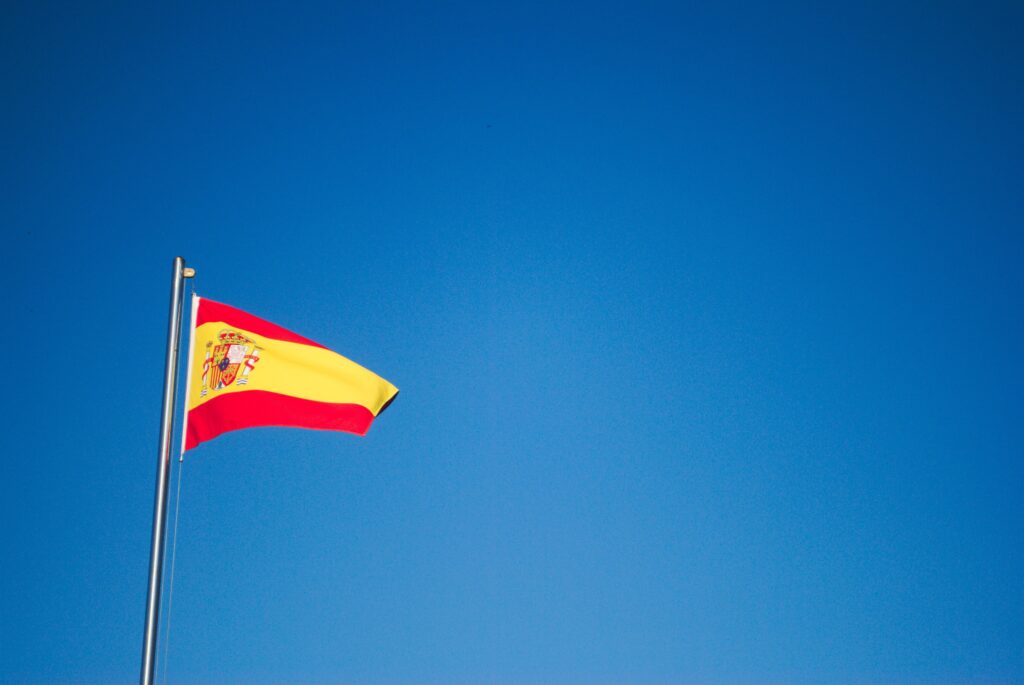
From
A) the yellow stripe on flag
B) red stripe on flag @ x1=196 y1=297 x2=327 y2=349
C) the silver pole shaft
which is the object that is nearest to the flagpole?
the silver pole shaft

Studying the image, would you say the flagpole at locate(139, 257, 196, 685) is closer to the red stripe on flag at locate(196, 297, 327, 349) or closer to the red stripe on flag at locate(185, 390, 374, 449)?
the red stripe on flag at locate(196, 297, 327, 349)

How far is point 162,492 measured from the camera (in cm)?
369

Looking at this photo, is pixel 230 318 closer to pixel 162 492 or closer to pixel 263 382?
pixel 263 382

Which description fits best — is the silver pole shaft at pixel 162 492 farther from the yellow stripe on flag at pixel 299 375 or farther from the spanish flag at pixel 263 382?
the yellow stripe on flag at pixel 299 375

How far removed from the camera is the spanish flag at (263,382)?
4.42 m

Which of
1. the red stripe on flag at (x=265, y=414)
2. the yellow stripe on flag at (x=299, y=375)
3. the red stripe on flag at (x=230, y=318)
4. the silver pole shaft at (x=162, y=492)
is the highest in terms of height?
the red stripe on flag at (x=230, y=318)

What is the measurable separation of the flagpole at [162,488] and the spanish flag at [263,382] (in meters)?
0.35

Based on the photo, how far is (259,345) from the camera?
4.54 m

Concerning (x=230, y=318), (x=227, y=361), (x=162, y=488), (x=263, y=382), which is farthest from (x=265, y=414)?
(x=162, y=488)

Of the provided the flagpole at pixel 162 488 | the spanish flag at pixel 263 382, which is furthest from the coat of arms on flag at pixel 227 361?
the flagpole at pixel 162 488

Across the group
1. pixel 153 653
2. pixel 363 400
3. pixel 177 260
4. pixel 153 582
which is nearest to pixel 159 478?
pixel 153 582

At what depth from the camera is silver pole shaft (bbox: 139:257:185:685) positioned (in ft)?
11.6

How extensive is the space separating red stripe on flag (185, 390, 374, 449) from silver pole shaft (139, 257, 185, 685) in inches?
19.9

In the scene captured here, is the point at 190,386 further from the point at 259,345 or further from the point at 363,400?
the point at 363,400
